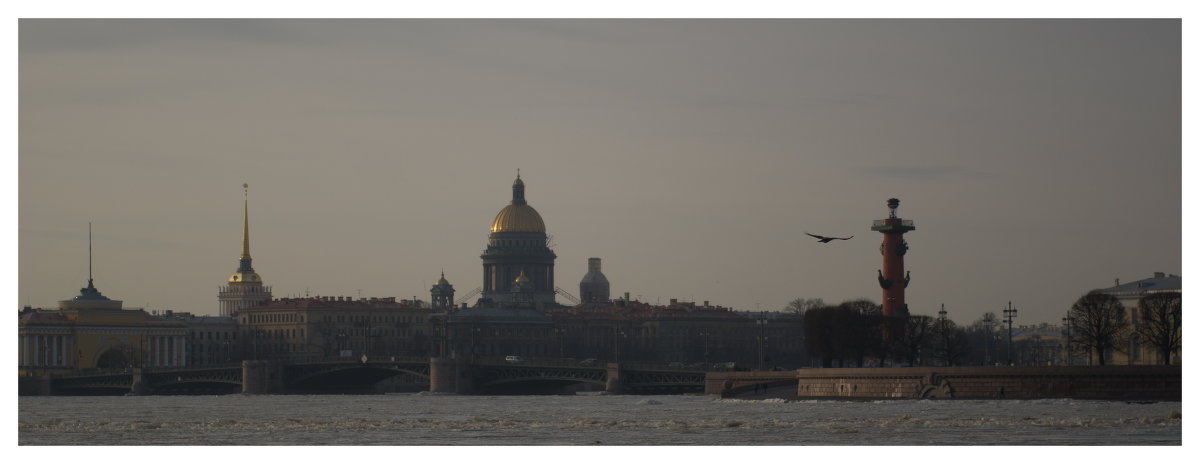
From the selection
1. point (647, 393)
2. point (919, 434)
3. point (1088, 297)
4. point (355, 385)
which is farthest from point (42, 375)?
point (919, 434)

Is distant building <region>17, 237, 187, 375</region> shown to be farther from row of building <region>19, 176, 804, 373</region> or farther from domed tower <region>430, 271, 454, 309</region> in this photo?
Answer: domed tower <region>430, 271, 454, 309</region>

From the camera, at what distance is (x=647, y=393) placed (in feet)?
294

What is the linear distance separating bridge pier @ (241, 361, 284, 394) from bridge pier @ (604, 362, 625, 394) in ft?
47.2

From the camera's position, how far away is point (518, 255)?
6299 inches

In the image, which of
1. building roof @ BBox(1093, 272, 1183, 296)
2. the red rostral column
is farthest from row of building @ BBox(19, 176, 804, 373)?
building roof @ BBox(1093, 272, 1183, 296)

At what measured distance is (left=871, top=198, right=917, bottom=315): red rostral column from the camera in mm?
82375

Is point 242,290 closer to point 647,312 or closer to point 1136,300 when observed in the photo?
point 647,312

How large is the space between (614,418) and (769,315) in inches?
3408

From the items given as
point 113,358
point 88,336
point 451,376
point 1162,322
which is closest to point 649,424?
point 1162,322

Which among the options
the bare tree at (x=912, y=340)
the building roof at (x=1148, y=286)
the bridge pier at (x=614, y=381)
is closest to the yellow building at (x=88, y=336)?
the bridge pier at (x=614, y=381)

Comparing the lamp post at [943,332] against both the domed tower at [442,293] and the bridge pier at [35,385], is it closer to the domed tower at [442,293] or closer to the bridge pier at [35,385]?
the bridge pier at [35,385]

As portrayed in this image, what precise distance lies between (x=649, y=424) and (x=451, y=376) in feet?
149

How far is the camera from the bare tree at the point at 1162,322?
64125 millimetres
